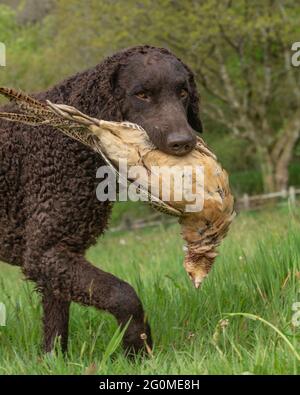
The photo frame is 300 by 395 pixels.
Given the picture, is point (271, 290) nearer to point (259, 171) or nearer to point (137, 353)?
point (137, 353)

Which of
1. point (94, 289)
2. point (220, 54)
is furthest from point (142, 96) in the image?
point (220, 54)

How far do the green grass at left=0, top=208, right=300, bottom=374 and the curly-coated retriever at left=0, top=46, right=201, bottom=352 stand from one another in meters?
0.24

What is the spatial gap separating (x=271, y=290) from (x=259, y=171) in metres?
26.2

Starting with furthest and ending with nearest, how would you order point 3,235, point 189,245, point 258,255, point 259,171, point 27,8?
point 27,8, point 259,171, point 258,255, point 3,235, point 189,245

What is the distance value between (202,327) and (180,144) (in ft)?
4.39

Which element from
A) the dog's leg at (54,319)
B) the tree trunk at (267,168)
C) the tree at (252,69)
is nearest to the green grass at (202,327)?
the dog's leg at (54,319)

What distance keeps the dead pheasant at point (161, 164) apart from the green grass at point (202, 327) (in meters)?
0.42

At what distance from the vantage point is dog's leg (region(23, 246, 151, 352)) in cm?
391

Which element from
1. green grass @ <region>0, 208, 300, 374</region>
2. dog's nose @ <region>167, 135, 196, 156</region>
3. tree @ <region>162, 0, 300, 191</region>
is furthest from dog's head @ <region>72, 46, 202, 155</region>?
tree @ <region>162, 0, 300, 191</region>

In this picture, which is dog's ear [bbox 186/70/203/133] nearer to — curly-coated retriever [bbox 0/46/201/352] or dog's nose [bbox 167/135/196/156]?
curly-coated retriever [bbox 0/46/201/352]

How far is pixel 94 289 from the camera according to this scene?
12.9 ft

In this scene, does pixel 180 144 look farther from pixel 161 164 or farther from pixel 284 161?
pixel 284 161
